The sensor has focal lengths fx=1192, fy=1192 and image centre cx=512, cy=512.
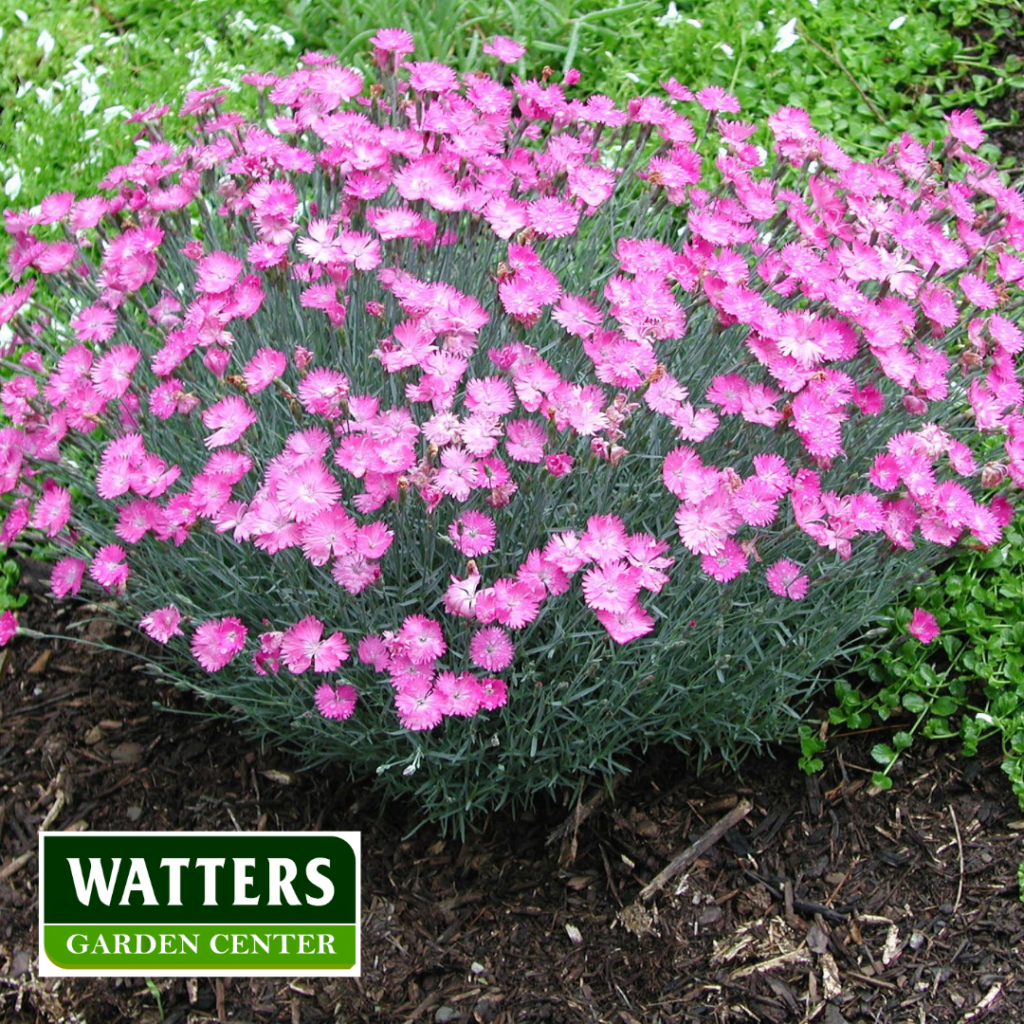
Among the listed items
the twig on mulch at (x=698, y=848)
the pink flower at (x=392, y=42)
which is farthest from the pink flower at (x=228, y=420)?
the twig on mulch at (x=698, y=848)

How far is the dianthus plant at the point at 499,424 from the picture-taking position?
2.18 m

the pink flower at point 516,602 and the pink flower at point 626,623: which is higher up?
the pink flower at point 626,623

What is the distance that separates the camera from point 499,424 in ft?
7.55

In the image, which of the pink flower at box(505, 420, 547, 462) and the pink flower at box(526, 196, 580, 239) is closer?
the pink flower at box(505, 420, 547, 462)

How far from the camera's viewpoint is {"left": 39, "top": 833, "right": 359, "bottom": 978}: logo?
245 cm

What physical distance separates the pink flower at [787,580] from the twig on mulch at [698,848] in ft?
2.16

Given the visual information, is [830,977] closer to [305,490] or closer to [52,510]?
[305,490]

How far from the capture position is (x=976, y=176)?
2.94 m

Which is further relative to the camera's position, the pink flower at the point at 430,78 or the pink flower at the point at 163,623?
the pink flower at the point at 430,78

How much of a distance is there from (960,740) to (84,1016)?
2057mm

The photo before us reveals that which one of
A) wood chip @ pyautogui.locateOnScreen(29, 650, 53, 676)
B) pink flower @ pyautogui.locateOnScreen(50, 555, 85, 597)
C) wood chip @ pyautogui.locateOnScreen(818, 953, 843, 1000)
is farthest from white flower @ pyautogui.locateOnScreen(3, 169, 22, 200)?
wood chip @ pyautogui.locateOnScreen(818, 953, 843, 1000)

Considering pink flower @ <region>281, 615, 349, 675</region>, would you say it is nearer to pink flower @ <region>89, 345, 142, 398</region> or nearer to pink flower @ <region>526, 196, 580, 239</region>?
pink flower @ <region>89, 345, 142, 398</region>

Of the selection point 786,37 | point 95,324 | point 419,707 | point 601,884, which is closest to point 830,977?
point 601,884

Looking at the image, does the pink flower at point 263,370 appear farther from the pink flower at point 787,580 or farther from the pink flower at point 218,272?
the pink flower at point 787,580
